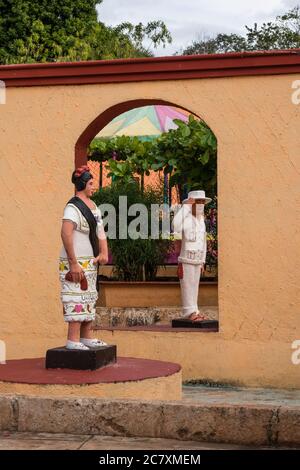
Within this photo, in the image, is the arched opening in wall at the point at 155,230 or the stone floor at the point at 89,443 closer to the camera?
the stone floor at the point at 89,443

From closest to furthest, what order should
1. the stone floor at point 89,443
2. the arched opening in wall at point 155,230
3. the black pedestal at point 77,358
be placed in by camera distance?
the stone floor at point 89,443
the black pedestal at point 77,358
the arched opening in wall at point 155,230

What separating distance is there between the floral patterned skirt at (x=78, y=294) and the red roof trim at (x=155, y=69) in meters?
2.83

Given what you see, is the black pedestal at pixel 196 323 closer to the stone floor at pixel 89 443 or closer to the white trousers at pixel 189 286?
the white trousers at pixel 189 286

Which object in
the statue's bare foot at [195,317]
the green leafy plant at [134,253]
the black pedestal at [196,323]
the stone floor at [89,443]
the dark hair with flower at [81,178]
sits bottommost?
the stone floor at [89,443]

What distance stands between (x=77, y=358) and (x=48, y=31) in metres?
23.5

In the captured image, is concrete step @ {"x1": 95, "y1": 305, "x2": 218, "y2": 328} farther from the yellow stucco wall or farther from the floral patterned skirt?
the floral patterned skirt

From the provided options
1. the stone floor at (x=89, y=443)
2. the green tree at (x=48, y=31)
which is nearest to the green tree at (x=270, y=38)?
the green tree at (x=48, y=31)

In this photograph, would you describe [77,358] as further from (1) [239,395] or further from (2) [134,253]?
(2) [134,253]

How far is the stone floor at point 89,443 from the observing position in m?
5.96

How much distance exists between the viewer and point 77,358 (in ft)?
26.2

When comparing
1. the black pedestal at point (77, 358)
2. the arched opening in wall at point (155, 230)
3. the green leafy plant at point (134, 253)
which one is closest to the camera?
the black pedestal at point (77, 358)

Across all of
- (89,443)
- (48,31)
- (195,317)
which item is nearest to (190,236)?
(195,317)
